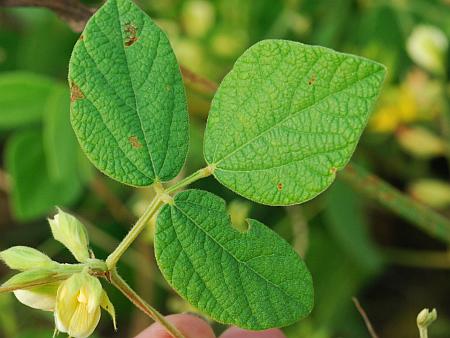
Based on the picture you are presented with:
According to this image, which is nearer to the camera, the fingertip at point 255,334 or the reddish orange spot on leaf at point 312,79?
the reddish orange spot on leaf at point 312,79

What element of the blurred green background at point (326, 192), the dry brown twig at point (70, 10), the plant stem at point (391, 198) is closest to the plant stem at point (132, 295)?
the dry brown twig at point (70, 10)

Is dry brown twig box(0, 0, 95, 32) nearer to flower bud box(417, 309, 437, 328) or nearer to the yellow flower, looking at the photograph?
the yellow flower

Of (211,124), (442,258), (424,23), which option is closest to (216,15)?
(424,23)

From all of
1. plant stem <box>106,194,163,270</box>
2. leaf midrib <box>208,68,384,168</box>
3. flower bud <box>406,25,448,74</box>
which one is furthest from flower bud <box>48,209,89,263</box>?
flower bud <box>406,25,448,74</box>

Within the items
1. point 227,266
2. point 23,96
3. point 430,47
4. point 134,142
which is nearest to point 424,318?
point 227,266

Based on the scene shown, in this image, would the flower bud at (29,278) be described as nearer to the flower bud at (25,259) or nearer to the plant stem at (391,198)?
the flower bud at (25,259)

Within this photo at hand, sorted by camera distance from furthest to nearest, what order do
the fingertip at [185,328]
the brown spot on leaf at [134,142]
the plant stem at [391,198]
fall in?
the plant stem at [391,198]
the fingertip at [185,328]
the brown spot on leaf at [134,142]

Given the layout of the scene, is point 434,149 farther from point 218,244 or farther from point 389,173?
point 218,244

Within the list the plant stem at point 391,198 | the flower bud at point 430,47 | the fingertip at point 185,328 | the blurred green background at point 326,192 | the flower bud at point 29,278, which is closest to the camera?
the flower bud at point 29,278
